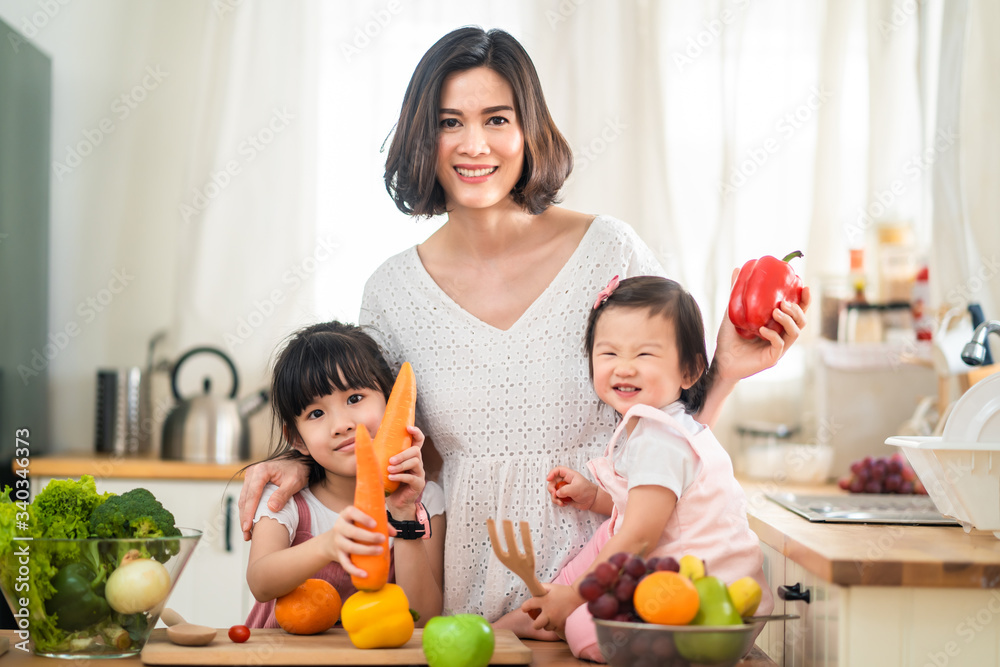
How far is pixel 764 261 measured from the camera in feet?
3.84

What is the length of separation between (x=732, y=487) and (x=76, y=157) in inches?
105

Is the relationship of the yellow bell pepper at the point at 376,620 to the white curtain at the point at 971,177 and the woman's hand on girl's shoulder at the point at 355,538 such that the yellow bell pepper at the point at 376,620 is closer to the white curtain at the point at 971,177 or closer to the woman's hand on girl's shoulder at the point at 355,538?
the woman's hand on girl's shoulder at the point at 355,538

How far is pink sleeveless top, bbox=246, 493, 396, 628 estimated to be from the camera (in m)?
1.29

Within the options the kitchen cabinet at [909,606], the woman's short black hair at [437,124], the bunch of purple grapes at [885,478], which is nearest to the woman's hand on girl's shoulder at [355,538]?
the kitchen cabinet at [909,606]

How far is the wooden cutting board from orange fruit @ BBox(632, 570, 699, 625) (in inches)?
8.1

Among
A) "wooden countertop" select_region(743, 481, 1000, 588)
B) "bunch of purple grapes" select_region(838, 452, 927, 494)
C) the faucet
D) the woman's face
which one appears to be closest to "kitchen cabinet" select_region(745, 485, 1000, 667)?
"wooden countertop" select_region(743, 481, 1000, 588)

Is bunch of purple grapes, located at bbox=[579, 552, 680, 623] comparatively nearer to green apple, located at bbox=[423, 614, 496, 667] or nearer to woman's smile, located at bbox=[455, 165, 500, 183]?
green apple, located at bbox=[423, 614, 496, 667]

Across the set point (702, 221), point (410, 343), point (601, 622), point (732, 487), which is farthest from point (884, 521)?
point (702, 221)

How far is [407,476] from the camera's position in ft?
3.76

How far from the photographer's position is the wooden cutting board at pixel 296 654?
3.25ft

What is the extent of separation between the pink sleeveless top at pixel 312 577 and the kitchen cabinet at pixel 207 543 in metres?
1.30

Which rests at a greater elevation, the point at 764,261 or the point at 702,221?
the point at 702,221

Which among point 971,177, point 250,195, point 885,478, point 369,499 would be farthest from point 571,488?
point 250,195

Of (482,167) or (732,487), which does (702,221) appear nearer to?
(482,167)
